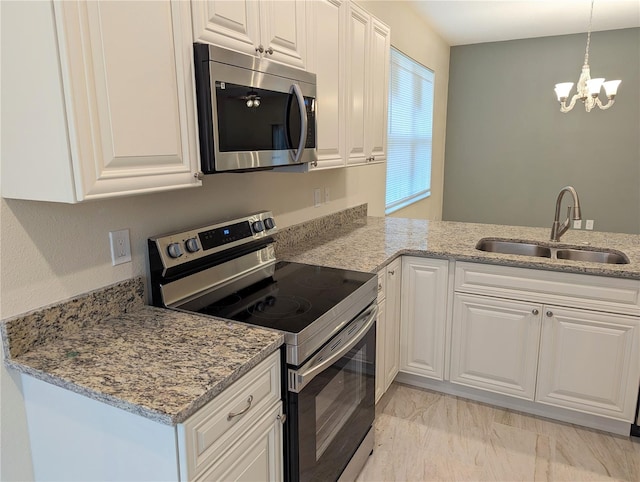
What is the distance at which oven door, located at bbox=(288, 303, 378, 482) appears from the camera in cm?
144

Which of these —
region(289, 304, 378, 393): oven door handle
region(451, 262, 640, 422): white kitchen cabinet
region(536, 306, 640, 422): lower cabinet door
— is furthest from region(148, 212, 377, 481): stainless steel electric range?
region(536, 306, 640, 422): lower cabinet door

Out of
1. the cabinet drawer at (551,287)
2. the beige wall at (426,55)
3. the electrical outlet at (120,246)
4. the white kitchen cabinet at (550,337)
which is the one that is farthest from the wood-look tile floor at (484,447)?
the beige wall at (426,55)

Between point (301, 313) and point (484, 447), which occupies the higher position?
point (301, 313)

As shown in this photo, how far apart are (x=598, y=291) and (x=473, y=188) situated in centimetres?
399

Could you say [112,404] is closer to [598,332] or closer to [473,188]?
[598,332]

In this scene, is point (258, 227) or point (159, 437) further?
point (258, 227)

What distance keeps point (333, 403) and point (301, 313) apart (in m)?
0.40

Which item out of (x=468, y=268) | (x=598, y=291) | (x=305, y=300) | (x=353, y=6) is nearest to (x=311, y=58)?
(x=353, y=6)

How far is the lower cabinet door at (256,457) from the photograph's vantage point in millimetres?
1178

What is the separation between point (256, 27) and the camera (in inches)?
61.5

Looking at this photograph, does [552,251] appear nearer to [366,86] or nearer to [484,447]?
[484,447]

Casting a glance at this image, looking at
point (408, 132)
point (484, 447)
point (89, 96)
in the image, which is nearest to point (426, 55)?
point (408, 132)

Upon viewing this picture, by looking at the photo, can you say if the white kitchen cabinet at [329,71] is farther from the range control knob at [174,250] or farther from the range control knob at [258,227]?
the range control knob at [174,250]

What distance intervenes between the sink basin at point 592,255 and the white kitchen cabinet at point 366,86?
121cm
